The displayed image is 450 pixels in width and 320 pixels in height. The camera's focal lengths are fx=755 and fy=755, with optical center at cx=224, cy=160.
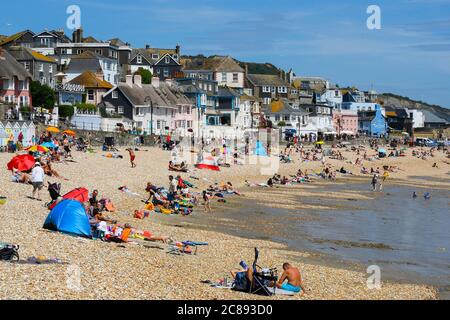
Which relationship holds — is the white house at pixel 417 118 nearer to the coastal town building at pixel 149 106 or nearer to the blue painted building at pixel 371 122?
the blue painted building at pixel 371 122

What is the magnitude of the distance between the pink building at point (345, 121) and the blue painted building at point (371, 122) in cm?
351

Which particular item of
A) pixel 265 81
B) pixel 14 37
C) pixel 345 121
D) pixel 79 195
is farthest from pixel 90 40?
pixel 79 195

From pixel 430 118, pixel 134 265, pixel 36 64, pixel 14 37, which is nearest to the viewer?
pixel 134 265

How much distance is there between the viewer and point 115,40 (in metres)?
96.6

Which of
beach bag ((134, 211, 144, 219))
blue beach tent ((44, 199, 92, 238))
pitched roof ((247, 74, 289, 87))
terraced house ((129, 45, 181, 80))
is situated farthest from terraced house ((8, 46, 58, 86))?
blue beach tent ((44, 199, 92, 238))

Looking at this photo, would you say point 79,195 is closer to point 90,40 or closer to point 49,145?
point 49,145

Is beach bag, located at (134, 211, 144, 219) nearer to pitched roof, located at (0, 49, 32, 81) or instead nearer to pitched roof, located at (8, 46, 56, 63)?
pitched roof, located at (0, 49, 32, 81)

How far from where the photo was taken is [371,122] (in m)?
121

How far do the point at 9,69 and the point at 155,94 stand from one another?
17272 millimetres

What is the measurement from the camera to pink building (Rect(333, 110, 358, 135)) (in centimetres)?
11106

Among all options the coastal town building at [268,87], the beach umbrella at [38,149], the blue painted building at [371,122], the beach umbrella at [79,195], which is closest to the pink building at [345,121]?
the blue painted building at [371,122]

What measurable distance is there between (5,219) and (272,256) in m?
7.35

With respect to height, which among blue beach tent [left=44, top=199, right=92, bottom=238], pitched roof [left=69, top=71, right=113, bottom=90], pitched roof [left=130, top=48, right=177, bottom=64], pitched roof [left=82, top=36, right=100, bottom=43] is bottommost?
blue beach tent [left=44, top=199, right=92, bottom=238]
